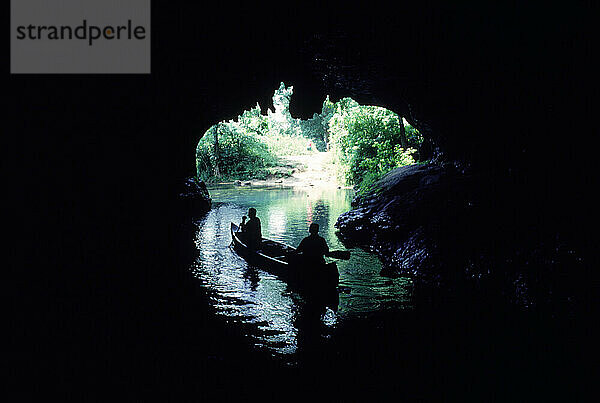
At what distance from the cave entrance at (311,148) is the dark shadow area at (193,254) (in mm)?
6914

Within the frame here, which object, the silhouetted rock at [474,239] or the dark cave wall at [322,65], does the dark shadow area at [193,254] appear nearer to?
the dark cave wall at [322,65]

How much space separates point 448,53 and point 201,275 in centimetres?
765

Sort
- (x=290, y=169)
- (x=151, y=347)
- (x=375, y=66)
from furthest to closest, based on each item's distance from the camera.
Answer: (x=290, y=169) < (x=375, y=66) < (x=151, y=347)

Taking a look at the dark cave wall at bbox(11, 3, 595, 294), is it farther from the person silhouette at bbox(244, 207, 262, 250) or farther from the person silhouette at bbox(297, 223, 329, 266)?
the person silhouette at bbox(297, 223, 329, 266)

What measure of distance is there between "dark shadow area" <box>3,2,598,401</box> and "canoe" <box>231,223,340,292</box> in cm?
87

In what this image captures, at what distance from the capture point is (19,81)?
5.64 meters

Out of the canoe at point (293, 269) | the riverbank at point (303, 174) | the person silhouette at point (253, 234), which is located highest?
the riverbank at point (303, 174)

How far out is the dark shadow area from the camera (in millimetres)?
4789

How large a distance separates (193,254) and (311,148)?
125ft

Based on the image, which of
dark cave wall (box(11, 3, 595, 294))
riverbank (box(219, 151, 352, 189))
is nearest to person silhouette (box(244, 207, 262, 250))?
dark cave wall (box(11, 3, 595, 294))

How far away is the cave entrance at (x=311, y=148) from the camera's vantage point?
21.0m

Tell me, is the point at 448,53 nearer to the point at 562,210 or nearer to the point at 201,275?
the point at 562,210

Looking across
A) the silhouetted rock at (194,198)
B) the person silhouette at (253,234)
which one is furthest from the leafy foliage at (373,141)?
the person silhouette at (253,234)

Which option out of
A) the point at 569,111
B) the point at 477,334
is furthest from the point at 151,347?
the point at 569,111
